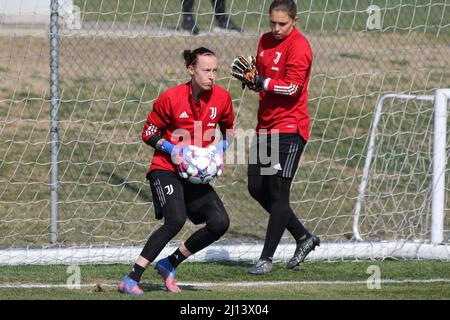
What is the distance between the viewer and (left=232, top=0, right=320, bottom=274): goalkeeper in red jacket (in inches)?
302

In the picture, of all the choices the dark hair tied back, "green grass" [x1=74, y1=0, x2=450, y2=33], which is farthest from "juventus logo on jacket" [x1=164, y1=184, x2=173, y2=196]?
"green grass" [x1=74, y1=0, x2=450, y2=33]

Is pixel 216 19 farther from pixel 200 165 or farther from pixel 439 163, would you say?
pixel 200 165

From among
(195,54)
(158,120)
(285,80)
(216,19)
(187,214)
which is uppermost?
(216,19)

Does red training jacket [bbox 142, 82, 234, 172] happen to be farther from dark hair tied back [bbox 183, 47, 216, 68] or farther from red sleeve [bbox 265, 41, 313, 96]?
red sleeve [bbox 265, 41, 313, 96]

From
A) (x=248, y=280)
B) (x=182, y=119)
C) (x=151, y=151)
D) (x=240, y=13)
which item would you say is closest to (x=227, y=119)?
(x=182, y=119)

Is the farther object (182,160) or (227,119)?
(227,119)

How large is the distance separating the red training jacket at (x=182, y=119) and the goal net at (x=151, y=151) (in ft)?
5.75

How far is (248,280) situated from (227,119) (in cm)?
138

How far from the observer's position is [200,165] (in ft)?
22.7

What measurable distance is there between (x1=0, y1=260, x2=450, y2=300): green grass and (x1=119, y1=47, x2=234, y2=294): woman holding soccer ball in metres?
0.28

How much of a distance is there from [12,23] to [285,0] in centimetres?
272

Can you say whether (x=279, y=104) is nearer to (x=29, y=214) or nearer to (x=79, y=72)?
(x=29, y=214)

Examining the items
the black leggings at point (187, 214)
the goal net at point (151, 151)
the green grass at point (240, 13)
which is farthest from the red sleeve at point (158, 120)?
the green grass at point (240, 13)

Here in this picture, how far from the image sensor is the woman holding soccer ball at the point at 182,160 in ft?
23.0
